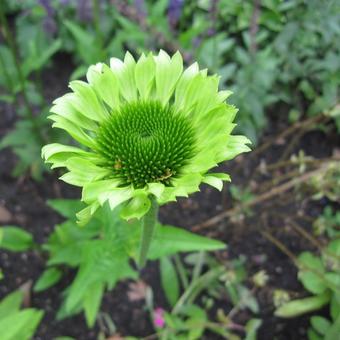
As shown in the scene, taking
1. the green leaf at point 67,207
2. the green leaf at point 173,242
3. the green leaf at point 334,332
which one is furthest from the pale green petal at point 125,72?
the green leaf at point 334,332

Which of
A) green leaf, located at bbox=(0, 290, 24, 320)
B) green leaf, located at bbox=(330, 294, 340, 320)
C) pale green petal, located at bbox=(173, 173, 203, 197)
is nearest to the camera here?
pale green petal, located at bbox=(173, 173, 203, 197)

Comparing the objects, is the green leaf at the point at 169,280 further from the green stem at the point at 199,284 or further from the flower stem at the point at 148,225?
the flower stem at the point at 148,225

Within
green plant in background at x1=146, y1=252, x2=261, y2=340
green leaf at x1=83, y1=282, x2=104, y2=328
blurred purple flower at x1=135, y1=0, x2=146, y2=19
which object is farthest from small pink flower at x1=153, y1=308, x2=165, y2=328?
blurred purple flower at x1=135, y1=0, x2=146, y2=19

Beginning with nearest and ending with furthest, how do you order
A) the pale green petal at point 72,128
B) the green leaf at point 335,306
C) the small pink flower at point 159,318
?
the pale green petal at point 72,128 → the green leaf at point 335,306 → the small pink flower at point 159,318

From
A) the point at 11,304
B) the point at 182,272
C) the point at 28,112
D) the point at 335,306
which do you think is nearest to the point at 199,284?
the point at 182,272

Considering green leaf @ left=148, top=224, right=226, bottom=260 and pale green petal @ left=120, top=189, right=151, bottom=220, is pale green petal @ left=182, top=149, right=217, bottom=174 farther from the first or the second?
green leaf @ left=148, top=224, right=226, bottom=260

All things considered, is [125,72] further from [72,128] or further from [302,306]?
[302,306]
